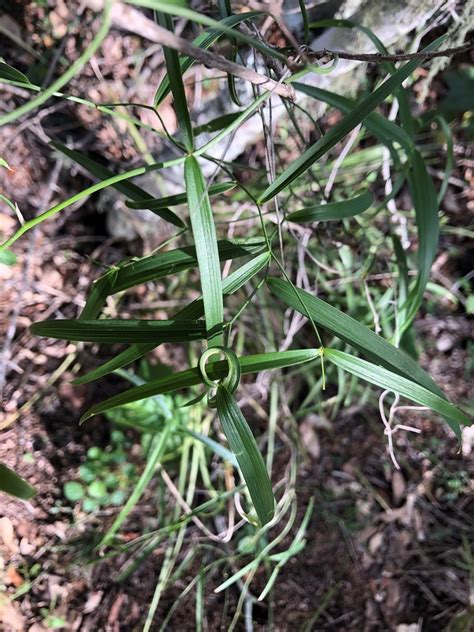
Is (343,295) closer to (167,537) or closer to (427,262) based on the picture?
(427,262)

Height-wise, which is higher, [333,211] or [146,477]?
[333,211]

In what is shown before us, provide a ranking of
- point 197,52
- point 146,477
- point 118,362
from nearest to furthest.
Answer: point 197,52
point 118,362
point 146,477

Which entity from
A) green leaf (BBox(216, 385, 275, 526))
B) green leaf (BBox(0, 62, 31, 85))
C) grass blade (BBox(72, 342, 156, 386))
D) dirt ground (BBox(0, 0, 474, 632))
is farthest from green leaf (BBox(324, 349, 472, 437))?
dirt ground (BBox(0, 0, 474, 632))

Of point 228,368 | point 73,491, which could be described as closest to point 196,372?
point 228,368

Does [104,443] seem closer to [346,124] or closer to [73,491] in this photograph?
[73,491]

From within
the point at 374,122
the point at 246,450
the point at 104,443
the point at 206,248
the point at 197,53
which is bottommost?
the point at 246,450
